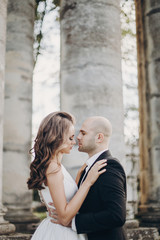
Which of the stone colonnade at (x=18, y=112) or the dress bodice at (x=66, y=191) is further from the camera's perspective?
the stone colonnade at (x=18, y=112)

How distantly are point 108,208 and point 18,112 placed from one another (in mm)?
9158

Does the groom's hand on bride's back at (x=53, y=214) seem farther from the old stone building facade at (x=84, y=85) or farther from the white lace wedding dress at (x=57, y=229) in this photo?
the old stone building facade at (x=84, y=85)

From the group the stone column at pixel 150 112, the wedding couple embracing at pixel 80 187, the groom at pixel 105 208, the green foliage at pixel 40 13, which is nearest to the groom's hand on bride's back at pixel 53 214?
the wedding couple embracing at pixel 80 187

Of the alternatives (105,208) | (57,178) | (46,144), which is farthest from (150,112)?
(105,208)

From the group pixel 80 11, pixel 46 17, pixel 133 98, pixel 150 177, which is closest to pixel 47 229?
pixel 80 11

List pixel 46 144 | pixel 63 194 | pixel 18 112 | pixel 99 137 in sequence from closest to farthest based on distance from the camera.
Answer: pixel 63 194 → pixel 46 144 → pixel 99 137 → pixel 18 112

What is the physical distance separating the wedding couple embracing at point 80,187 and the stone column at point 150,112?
624cm

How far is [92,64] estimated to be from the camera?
8.14 metres

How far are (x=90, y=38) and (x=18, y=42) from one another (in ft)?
18.6

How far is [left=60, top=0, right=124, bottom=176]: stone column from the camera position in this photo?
7.97 metres

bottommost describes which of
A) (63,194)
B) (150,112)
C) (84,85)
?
(63,194)

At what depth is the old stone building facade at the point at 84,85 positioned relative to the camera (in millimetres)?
8031

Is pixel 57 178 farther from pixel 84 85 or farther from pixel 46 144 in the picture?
pixel 84 85

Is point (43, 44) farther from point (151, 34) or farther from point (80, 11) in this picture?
point (80, 11)
